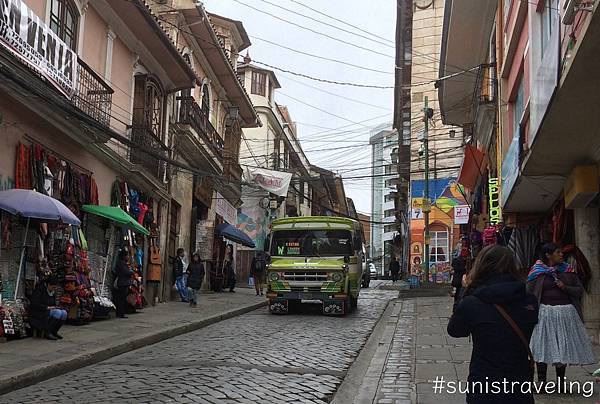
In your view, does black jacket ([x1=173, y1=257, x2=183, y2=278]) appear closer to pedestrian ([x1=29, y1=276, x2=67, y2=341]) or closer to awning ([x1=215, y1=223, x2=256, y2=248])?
awning ([x1=215, y1=223, x2=256, y2=248])

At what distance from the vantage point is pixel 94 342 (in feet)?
34.5

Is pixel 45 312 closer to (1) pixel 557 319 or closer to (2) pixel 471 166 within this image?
(1) pixel 557 319

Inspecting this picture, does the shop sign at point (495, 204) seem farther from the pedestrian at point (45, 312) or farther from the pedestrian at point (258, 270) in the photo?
the pedestrian at point (258, 270)

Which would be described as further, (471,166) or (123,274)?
(471,166)

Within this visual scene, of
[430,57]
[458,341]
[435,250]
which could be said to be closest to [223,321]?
[458,341]

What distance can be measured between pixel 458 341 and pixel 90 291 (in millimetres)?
7389

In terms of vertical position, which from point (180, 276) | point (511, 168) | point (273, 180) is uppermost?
point (273, 180)

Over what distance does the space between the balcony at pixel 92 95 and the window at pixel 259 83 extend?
2597 centimetres

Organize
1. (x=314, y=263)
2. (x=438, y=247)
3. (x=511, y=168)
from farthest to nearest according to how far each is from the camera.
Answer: (x=438, y=247) → (x=314, y=263) → (x=511, y=168)

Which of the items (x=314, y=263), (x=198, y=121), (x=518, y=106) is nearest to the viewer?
(x=518, y=106)

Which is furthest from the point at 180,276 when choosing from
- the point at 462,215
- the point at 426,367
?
the point at 462,215

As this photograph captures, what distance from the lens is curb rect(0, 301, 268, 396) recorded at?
7.48 m

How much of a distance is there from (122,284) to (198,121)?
8.43m

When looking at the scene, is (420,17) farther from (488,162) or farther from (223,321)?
(223,321)
